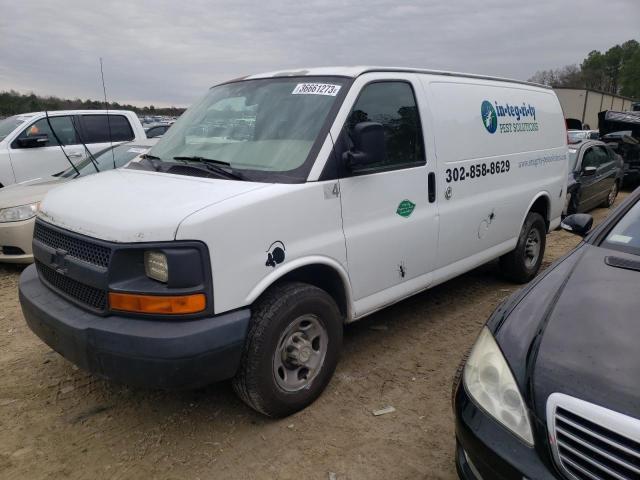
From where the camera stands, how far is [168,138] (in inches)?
154

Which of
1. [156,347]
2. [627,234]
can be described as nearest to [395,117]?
[627,234]

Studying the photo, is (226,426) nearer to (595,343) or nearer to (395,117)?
(595,343)

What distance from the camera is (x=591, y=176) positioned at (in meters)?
9.42

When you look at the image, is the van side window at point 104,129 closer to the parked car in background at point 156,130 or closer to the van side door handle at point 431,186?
the parked car in background at point 156,130

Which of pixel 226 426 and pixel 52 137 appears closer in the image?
pixel 226 426

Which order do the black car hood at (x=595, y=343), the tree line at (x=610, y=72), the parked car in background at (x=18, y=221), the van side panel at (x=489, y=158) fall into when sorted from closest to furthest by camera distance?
the black car hood at (x=595, y=343) → the van side panel at (x=489, y=158) → the parked car in background at (x=18, y=221) → the tree line at (x=610, y=72)

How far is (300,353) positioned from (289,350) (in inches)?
3.0

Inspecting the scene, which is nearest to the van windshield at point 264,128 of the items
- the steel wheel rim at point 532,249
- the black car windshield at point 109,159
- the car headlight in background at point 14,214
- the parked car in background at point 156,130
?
the car headlight in background at point 14,214

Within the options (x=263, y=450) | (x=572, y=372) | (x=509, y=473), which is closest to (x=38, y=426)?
(x=263, y=450)

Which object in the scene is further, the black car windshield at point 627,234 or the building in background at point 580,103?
the building in background at point 580,103

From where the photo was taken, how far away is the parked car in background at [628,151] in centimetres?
1355

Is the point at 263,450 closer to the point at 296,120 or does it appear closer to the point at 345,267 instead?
the point at 345,267

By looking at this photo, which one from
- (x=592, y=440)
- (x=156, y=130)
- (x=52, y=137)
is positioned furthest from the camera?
(x=156, y=130)

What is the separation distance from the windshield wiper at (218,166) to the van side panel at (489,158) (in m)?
1.68
